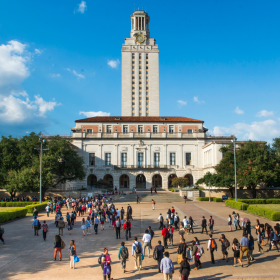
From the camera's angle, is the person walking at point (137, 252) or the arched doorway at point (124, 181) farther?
the arched doorway at point (124, 181)

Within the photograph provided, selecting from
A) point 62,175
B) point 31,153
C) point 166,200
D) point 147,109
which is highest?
point 147,109

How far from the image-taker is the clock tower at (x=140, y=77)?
303 ft

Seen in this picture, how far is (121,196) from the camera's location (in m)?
50.0

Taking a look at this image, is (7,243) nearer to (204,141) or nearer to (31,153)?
(31,153)

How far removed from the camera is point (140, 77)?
94.1 m

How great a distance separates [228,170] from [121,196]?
20279 millimetres

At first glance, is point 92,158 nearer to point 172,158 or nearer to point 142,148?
point 142,148

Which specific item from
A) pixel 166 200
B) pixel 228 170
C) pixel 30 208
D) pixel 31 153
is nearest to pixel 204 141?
pixel 228 170

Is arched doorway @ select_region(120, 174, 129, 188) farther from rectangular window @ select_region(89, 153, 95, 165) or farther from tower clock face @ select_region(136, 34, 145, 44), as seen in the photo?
tower clock face @ select_region(136, 34, 145, 44)

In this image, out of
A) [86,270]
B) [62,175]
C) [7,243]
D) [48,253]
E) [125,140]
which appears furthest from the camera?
[125,140]

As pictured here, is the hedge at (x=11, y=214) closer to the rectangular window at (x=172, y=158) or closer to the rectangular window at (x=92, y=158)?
the rectangular window at (x=92, y=158)

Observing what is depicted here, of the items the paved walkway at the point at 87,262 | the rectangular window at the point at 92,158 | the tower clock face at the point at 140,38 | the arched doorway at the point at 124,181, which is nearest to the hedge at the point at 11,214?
the paved walkway at the point at 87,262

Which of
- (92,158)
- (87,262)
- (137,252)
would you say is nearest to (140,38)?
(92,158)

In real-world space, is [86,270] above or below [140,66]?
below
